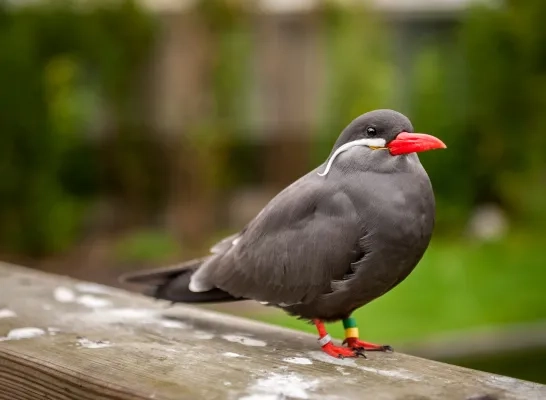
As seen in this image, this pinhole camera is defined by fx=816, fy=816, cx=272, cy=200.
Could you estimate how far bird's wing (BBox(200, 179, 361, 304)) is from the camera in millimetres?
1797

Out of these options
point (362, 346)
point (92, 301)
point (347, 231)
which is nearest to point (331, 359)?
point (362, 346)

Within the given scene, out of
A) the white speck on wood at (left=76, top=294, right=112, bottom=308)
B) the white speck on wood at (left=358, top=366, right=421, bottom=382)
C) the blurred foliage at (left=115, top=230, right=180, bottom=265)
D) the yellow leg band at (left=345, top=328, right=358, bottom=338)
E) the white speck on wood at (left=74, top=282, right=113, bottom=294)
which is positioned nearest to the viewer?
the white speck on wood at (left=358, top=366, right=421, bottom=382)

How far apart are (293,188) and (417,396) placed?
2.13 ft

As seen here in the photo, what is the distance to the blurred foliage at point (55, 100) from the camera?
306 inches

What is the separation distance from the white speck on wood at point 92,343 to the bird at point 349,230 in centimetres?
37

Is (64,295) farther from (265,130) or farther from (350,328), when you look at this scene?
(265,130)

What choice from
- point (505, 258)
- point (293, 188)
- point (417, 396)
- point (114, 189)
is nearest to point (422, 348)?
point (505, 258)

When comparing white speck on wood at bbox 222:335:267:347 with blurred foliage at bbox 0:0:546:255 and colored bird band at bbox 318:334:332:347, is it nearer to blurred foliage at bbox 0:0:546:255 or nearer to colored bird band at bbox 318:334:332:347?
colored bird band at bbox 318:334:332:347

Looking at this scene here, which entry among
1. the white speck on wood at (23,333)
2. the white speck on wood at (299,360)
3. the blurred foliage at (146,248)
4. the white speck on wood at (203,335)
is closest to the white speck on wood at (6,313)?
the white speck on wood at (23,333)

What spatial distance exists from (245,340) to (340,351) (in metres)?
0.22

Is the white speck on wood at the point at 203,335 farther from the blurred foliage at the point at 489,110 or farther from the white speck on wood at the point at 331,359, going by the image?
the blurred foliage at the point at 489,110

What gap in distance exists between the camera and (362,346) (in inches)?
73.2

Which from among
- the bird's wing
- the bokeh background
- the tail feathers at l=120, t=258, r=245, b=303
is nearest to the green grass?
the bokeh background

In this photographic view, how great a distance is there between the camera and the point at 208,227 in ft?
28.9
